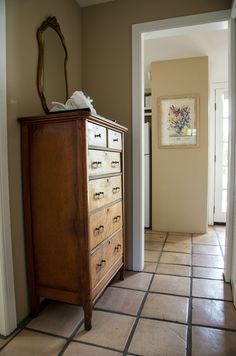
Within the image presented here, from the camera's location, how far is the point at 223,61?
3.32 m

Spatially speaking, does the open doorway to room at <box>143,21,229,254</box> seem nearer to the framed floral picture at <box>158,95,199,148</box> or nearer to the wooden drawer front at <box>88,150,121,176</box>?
the framed floral picture at <box>158,95,199,148</box>

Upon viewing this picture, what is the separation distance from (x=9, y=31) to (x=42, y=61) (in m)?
0.31

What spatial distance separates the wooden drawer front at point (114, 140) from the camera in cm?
178

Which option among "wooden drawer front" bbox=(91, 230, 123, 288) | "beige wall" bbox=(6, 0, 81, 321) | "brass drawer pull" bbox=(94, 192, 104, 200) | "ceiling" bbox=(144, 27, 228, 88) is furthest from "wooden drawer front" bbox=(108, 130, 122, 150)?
"ceiling" bbox=(144, 27, 228, 88)

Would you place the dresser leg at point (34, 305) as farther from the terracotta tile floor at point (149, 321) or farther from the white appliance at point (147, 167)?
the white appliance at point (147, 167)

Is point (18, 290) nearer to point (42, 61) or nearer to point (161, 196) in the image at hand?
point (42, 61)

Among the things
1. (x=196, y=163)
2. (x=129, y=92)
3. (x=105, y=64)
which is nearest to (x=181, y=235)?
(x=196, y=163)

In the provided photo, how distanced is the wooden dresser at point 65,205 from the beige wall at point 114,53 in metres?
0.65

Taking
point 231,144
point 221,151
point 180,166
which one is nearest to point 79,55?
point 231,144

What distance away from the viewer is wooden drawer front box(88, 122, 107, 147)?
57.8 inches

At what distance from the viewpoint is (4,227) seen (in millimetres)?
1415

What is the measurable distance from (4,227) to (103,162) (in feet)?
2.36

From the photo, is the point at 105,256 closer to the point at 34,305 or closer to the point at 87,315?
the point at 87,315

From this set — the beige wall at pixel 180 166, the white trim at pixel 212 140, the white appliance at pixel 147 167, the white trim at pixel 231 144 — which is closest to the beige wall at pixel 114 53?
the white trim at pixel 231 144
